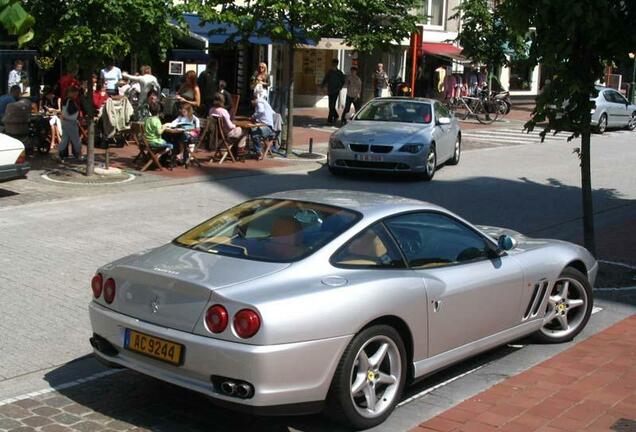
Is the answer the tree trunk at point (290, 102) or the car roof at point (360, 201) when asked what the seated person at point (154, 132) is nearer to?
the tree trunk at point (290, 102)

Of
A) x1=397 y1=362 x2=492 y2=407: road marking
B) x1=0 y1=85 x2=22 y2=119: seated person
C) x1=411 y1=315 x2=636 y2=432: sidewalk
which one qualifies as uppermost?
x1=0 y1=85 x2=22 y2=119: seated person

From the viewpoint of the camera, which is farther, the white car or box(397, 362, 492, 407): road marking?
the white car

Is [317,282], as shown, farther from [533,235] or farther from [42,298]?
[533,235]

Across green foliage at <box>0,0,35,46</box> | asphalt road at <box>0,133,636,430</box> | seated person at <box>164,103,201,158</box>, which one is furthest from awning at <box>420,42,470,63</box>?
green foliage at <box>0,0,35,46</box>

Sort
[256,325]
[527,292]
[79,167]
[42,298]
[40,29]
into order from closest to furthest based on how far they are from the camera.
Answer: [256,325] → [527,292] → [42,298] → [40,29] → [79,167]

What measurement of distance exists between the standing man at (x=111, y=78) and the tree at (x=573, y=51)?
1394cm

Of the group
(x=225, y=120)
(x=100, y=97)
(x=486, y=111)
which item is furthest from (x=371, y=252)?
(x=486, y=111)

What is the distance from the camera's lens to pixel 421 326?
20.1 feet

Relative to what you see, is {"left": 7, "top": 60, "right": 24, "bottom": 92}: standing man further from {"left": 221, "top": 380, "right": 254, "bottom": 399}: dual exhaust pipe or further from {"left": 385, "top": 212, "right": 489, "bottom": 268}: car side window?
{"left": 221, "top": 380, "right": 254, "bottom": 399}: dual exhaust pipe

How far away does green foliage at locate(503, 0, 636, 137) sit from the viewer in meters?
9.61

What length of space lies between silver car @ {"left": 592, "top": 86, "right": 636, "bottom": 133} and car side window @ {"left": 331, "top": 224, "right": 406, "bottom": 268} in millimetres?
24778

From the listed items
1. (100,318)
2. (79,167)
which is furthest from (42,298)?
(79,167)

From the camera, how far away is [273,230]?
627cm

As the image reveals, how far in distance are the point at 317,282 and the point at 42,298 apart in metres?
3.97
